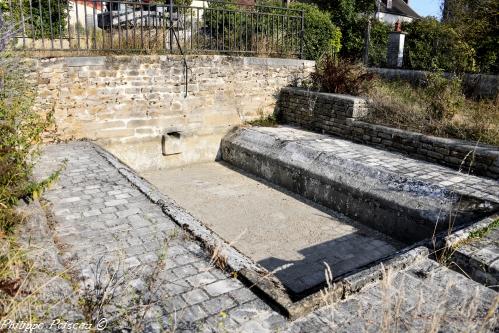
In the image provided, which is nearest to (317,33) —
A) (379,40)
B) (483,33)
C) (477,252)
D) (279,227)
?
(379,40)

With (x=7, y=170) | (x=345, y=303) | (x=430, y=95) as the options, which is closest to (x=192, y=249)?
(x=345, y=303)

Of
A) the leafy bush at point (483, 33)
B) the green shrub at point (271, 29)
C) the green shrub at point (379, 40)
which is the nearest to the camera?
the green shrub at point (271, 29)

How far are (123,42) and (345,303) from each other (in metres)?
7.52

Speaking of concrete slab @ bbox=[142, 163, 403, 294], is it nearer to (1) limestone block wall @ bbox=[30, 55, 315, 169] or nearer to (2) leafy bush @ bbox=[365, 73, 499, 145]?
(1) limestone block wall @ bbox=[30, 55, 315, 169]

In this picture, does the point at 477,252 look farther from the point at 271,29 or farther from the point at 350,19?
the point at 350,19

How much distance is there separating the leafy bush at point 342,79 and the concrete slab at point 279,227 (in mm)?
2905

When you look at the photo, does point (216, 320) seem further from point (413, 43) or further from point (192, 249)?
point (413, 43)

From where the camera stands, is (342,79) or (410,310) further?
(342,79)

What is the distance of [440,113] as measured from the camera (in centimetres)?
786

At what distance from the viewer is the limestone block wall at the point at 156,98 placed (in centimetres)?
762

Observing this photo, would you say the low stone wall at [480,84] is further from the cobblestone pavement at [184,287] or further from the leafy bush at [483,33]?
the cobblestone pavement at [184,287]

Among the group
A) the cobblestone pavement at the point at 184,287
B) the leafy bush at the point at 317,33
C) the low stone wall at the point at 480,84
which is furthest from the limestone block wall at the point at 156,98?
the leafy bush at the point at 317,33

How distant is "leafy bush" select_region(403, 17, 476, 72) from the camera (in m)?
12.0

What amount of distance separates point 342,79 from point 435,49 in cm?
737
